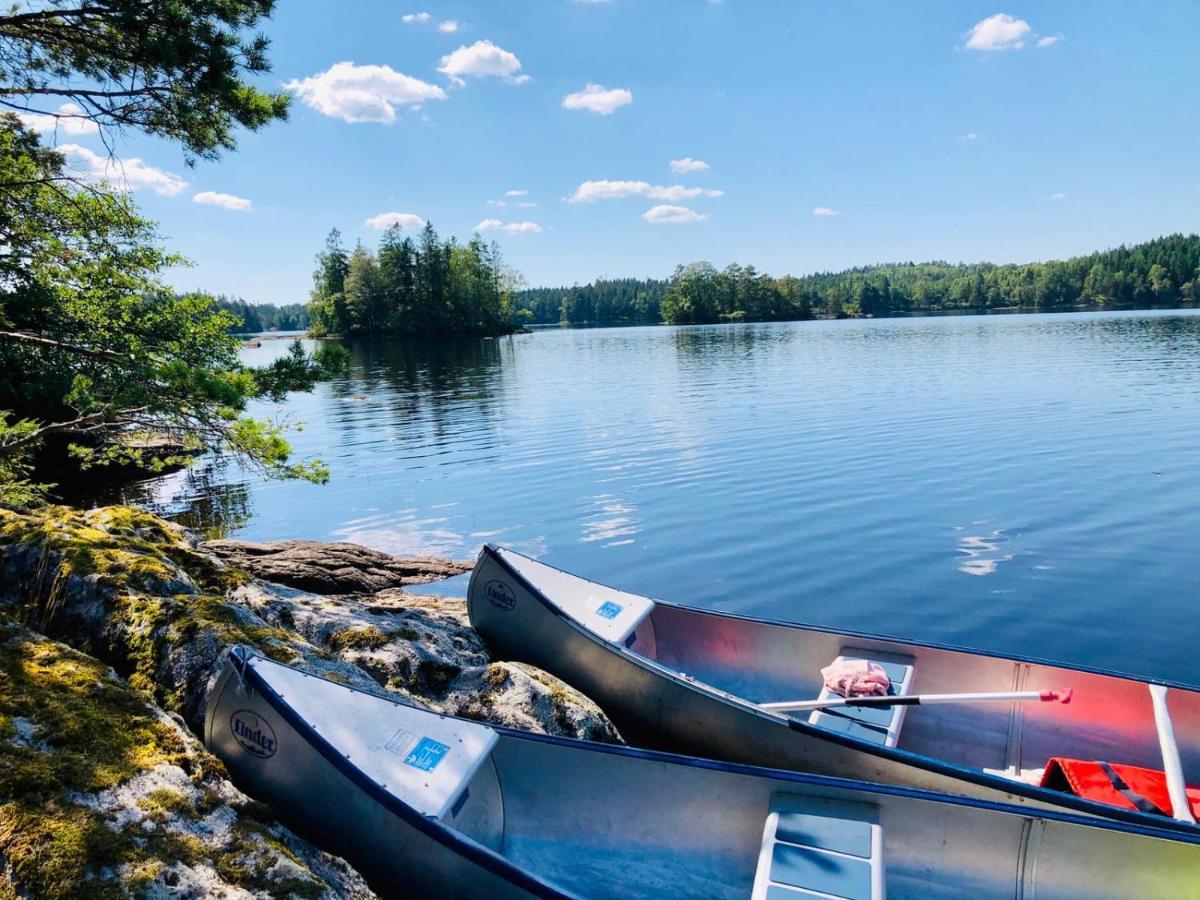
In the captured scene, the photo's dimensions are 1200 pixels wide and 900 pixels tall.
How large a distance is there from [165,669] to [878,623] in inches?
362

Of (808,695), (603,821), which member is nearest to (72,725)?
(603,821)

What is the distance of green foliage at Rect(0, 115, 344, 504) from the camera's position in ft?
24.8

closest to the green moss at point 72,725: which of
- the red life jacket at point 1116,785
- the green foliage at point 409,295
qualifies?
the red life jacket at point 1116,785

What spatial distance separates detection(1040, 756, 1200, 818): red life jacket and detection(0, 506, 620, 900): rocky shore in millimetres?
3801

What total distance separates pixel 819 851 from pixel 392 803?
271 cm

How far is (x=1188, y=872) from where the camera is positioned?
167 inches

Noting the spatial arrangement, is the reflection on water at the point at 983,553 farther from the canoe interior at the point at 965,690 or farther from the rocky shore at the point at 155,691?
the rocky shore at the point at 155,691

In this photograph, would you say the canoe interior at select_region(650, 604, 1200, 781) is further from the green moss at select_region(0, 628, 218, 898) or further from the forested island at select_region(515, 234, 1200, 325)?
the forested island at select_region(515, 234, 1200, 325)

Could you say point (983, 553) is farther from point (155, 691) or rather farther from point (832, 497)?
point (155, 691)

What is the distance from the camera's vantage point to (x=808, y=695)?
797cm

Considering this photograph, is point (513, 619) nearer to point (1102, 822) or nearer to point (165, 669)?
point (165, 669)

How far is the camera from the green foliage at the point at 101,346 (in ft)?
24.8

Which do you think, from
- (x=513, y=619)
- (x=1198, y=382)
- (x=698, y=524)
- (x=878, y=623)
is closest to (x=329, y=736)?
(x=513, y=619)

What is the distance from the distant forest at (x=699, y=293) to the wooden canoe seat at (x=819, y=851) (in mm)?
110604
